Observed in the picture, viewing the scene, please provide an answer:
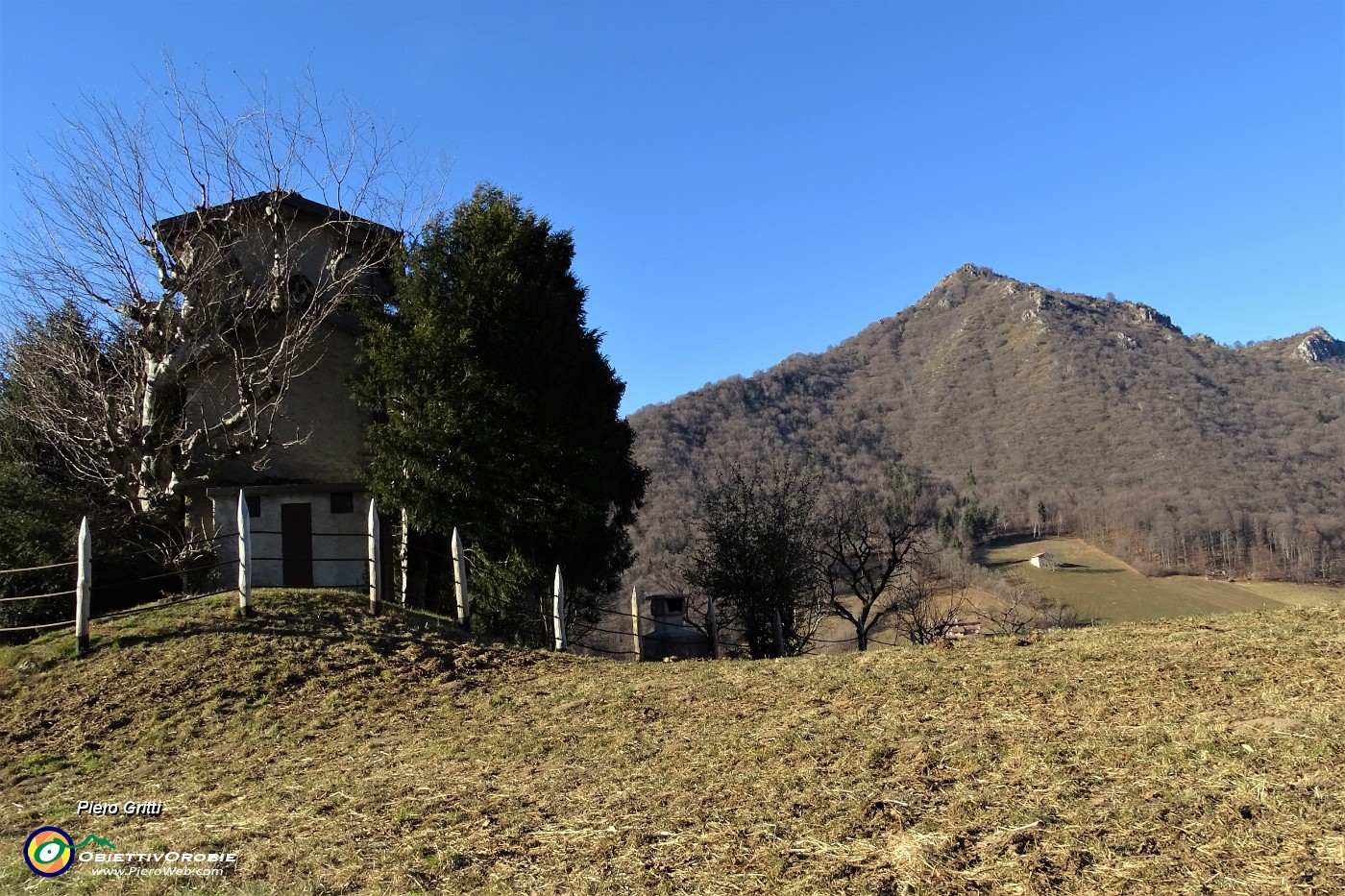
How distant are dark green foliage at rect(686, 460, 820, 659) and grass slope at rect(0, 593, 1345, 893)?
34.4ft

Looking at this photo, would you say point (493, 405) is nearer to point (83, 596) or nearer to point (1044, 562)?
point (83, 596)

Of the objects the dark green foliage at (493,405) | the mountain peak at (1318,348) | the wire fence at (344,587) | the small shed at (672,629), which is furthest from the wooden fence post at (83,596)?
the mountain peak at (1318,348)

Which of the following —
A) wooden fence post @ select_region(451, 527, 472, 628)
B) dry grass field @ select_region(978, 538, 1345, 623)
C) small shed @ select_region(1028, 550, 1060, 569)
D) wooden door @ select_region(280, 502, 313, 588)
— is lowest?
dry grass field @ select_region(978, 538, 1345, 623)

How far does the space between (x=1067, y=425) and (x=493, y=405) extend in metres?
88.4

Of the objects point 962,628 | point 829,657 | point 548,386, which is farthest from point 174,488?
point 962,628

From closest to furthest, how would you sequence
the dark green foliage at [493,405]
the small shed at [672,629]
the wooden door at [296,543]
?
the dark green foliage at [493,405], the wooden door at [296,543], the small shed at [672,629]

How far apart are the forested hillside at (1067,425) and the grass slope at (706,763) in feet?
99.8

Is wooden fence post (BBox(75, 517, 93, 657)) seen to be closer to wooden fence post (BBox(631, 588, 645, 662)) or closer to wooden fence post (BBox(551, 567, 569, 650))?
wooden fence post (BBox(551, 567, 569, 650))

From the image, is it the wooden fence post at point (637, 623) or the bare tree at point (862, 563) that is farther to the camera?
the bare tree at point (862, 563)

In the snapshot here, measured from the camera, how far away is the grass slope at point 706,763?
524cm

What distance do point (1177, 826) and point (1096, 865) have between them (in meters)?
0.68

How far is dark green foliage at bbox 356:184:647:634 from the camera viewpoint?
1811 cm

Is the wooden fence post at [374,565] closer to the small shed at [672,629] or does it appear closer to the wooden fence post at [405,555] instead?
the wooden fence post at [405,555]

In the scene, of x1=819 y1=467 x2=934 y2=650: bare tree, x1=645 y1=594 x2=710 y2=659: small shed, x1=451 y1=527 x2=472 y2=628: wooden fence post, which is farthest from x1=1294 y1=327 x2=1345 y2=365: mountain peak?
x1=451 y1=527 x2=472 y2=628: wooden fence post
